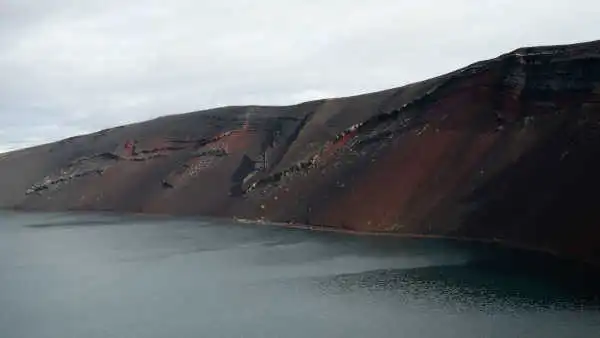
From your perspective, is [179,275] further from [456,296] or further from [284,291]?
[456,296]

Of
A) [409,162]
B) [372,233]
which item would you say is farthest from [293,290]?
[409,162]

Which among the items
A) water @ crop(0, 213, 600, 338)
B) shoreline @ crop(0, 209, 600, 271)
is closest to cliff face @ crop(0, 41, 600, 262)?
shoreline @ crop(0, 209, 600, 271)

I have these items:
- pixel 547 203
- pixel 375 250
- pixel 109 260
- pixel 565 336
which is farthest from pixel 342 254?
pixel 565 336

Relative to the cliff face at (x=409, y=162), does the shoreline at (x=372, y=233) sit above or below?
below

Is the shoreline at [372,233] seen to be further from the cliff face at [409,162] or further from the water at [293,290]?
the water at [293,290]

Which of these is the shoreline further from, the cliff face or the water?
the water

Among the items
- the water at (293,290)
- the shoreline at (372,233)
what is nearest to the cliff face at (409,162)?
the shoreline at (372,233)
